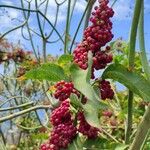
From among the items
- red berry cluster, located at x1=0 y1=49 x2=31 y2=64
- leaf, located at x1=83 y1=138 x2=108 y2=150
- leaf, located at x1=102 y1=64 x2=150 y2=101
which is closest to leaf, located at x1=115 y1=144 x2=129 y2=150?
leaf, located at x1=83 y1=138 x2=108 y2=150

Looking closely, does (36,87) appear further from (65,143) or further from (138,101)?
(65,143)

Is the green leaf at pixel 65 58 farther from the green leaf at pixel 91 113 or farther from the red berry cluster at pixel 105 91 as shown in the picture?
the green leaf at pixel 91 113

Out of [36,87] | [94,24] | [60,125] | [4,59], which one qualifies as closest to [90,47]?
[94,24]

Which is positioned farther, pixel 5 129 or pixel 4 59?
pixel 5 129

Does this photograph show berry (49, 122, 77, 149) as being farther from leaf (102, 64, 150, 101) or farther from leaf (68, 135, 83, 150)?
leaf (102, 64, 150, 101)

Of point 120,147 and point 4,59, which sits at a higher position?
point 4,59

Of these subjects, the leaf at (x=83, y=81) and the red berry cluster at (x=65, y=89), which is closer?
the leaf at (x=83, y=81)

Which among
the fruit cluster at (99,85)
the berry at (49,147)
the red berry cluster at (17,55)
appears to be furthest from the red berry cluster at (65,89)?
the red berry cluster at (17,55)
